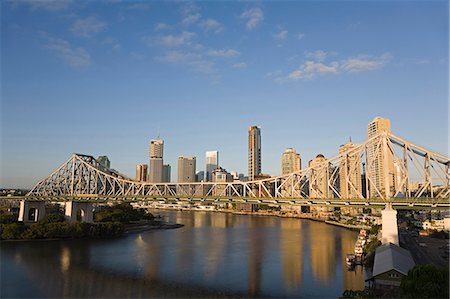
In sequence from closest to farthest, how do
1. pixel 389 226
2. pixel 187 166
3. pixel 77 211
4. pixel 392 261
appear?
pixel 392 261 → pixel 389 226 → pixel 77 211 → pixel 187 166

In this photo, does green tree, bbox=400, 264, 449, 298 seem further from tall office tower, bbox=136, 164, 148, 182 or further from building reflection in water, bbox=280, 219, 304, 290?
tall office tower, bbox=136, 164, 148, 182

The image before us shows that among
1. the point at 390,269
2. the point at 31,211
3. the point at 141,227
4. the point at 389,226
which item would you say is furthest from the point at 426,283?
the point at 31,211

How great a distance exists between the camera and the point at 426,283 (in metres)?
12.3

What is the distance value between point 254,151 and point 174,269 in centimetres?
10879

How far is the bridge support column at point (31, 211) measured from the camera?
39.9m

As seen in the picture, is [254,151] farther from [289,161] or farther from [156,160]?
[156,160]

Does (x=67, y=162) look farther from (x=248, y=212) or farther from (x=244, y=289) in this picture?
(x=248, y=212)

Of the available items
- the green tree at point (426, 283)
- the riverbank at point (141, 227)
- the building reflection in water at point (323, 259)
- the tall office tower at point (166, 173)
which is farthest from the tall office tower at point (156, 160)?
the green tree at point (426, 283)

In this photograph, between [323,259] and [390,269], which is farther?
[323,259]

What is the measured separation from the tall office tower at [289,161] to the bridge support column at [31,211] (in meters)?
88.6

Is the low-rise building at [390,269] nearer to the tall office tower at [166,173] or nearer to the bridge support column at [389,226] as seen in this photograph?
the bridge support column at [389,226]

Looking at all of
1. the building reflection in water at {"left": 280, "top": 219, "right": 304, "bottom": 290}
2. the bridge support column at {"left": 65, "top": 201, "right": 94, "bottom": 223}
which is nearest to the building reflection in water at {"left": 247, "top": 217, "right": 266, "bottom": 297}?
the building reflection in water at {"left": 280, "top": 219, "right": 304, "bottom": 290}

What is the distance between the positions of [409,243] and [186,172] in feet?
430

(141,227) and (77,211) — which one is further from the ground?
(77,211)
